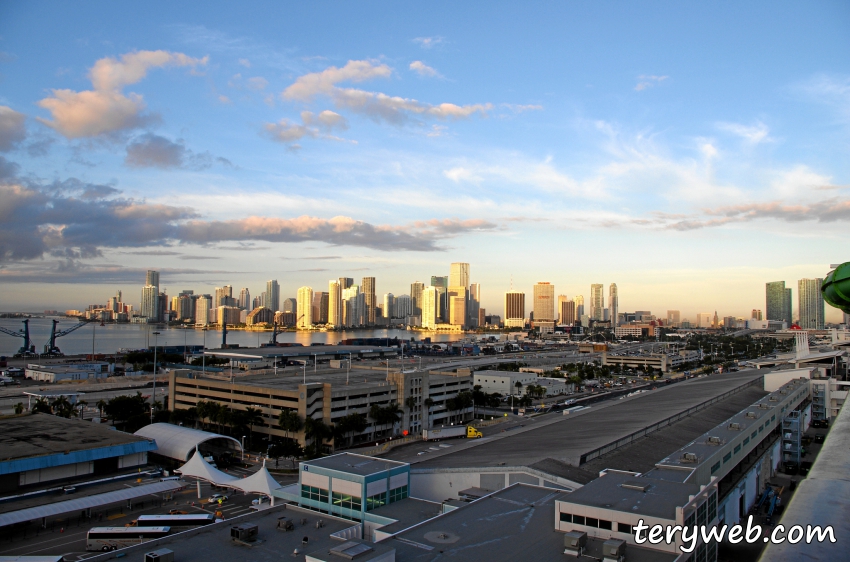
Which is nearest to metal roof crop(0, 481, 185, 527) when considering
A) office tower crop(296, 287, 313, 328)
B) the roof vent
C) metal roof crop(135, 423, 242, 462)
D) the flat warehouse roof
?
the flat warehouse roof

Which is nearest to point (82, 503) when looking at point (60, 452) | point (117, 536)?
point (117, 536)

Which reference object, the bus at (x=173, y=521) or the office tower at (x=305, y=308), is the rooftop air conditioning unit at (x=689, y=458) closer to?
the bus at (x=173, y=521)

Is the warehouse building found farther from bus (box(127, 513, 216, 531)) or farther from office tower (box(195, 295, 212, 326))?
office tower (box(195, 295, 212, 326))

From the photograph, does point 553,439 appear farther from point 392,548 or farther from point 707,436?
point 392,548

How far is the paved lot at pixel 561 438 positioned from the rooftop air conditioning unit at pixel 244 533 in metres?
5.81

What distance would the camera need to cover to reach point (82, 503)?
15.1 metres

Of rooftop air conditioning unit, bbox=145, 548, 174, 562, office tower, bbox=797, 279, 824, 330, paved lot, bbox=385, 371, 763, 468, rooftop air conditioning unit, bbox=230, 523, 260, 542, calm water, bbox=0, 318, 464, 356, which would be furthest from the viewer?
office tower, bbox=797, 279, 824, 330

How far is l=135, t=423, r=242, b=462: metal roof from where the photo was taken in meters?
21.0

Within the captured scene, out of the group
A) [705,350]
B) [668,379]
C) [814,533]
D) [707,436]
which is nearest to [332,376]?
[707,436]

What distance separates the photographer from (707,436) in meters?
15.2

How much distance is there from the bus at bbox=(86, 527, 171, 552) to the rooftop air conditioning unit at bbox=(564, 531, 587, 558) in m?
9.48

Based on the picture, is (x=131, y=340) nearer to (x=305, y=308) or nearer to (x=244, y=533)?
(x=305, y=308)

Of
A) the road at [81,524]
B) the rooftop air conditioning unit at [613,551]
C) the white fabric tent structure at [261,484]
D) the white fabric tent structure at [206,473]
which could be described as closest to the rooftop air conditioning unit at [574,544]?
the rooftop air conditioning unit at [613,551]

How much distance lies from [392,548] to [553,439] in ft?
34.2
